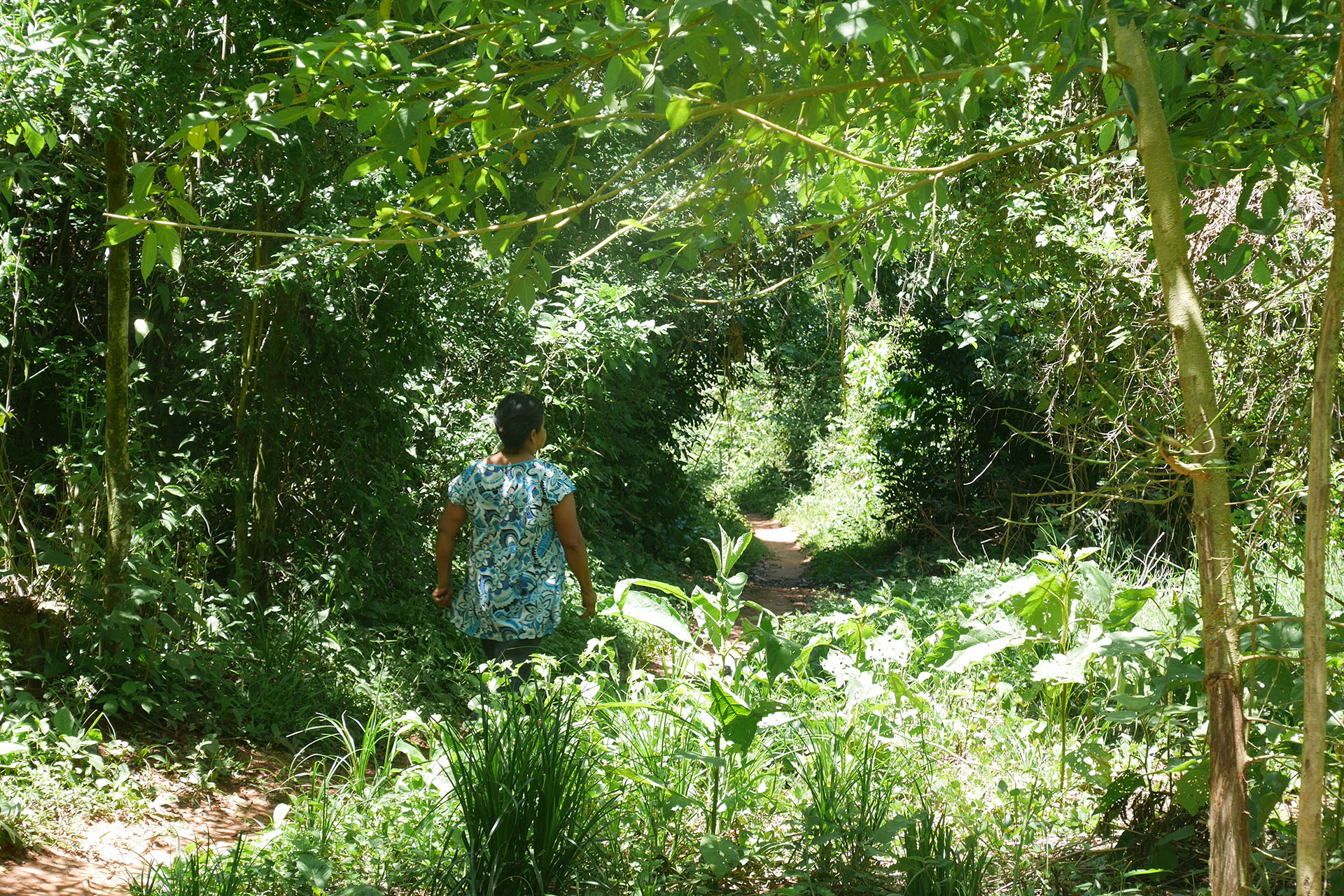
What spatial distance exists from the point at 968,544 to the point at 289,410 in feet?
23.1

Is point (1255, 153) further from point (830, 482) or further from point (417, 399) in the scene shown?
point (830, 482)

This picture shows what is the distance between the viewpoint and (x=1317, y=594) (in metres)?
1.72

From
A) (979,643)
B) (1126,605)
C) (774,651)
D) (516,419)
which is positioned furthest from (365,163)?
(1126,605)

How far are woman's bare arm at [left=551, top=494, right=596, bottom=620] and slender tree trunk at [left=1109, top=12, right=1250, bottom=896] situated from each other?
2.51 meters

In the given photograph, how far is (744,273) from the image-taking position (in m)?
10.2

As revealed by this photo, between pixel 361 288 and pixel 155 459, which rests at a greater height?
pixel 361 288

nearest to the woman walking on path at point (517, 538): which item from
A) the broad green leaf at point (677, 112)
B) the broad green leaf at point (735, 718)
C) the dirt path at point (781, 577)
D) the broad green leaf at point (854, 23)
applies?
the broad green leaf at point (735, 718)

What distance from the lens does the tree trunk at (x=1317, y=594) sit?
1.72 meters

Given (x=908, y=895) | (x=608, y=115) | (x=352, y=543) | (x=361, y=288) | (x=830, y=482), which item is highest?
(x=830, y=482)

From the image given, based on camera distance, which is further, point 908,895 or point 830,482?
point 830,482

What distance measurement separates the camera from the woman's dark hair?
4.14 metres

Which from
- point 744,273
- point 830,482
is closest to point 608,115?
point 744,273

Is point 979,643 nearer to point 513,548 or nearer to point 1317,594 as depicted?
point 1317,594

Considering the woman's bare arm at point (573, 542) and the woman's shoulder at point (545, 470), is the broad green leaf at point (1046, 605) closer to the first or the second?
the woman's bare arm at point (573, 542)
